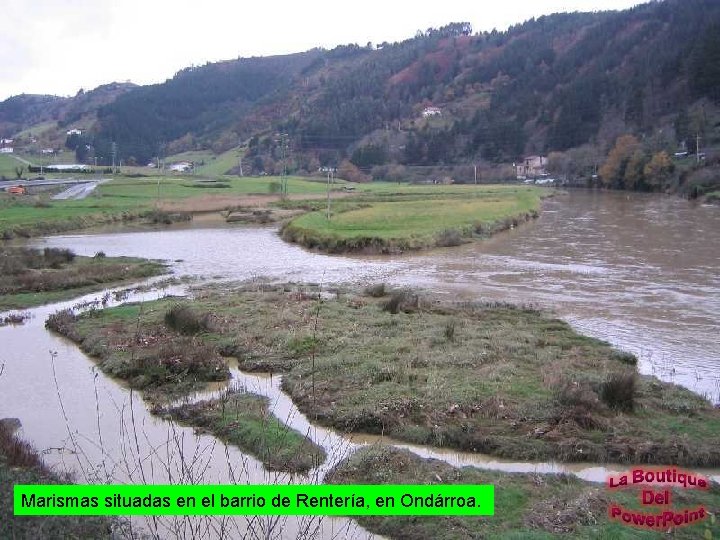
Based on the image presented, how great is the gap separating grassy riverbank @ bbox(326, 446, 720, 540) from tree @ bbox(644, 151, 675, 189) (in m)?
78.9

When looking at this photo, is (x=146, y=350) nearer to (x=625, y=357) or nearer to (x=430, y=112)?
(x=625, y=357)

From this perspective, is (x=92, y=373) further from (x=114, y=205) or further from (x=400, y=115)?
(x=400, y=115)

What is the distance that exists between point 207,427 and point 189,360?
11.4ft

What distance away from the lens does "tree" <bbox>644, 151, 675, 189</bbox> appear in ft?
261

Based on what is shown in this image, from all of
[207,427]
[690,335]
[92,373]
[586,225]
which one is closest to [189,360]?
[92,373]

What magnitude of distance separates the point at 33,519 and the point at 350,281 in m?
20.9

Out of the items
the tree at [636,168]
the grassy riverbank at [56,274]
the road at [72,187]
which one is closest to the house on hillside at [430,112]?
the tree at [636,168]

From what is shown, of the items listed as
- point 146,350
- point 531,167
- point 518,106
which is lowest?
point 146,350

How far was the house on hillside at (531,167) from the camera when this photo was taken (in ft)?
395

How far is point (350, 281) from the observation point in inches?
1099

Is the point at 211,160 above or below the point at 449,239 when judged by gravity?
above

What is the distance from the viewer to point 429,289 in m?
25.6

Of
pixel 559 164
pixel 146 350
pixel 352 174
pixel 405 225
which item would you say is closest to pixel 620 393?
pixel 146 350

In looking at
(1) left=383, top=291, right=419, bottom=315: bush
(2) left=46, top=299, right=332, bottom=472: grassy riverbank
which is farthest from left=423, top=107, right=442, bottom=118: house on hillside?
(2) left=46, top=299, right=332, bottom=472: grassy riverbank
